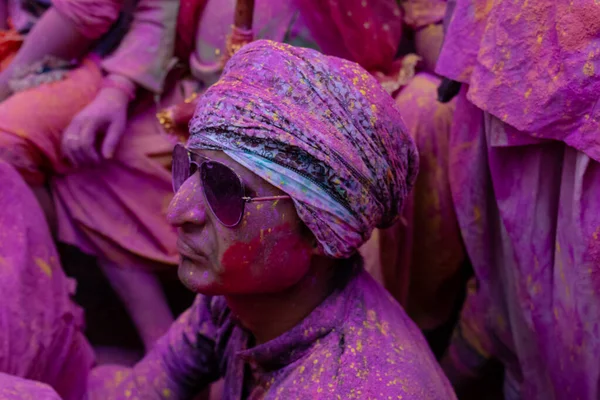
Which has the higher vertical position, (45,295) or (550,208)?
(550,208)

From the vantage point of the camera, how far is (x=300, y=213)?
83 cm

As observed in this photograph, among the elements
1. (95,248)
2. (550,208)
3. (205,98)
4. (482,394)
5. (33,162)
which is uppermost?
(205,98)

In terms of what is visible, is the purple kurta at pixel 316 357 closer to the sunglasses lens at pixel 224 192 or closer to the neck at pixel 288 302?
the neck at pixel 288 302

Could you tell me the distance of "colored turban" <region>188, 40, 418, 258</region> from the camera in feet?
2.61

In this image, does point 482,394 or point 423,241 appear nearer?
point 423,241

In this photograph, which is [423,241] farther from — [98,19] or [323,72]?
[98,19]

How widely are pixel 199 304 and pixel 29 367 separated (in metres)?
0.30

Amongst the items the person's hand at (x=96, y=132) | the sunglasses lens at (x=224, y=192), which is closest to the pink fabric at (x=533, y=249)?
A: the sunglasses lens at (x=224, y=192)

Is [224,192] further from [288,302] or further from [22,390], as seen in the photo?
[22,390]

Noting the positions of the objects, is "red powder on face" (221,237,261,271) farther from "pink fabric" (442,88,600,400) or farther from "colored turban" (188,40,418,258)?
"pink fabric" (442,88,600,400)

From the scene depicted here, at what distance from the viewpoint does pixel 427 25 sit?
158 centimetres

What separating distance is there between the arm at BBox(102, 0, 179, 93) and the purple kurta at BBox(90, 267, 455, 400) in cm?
93

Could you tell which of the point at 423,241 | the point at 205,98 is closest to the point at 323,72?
the point at 205,98

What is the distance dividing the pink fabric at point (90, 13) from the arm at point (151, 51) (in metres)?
0.09
